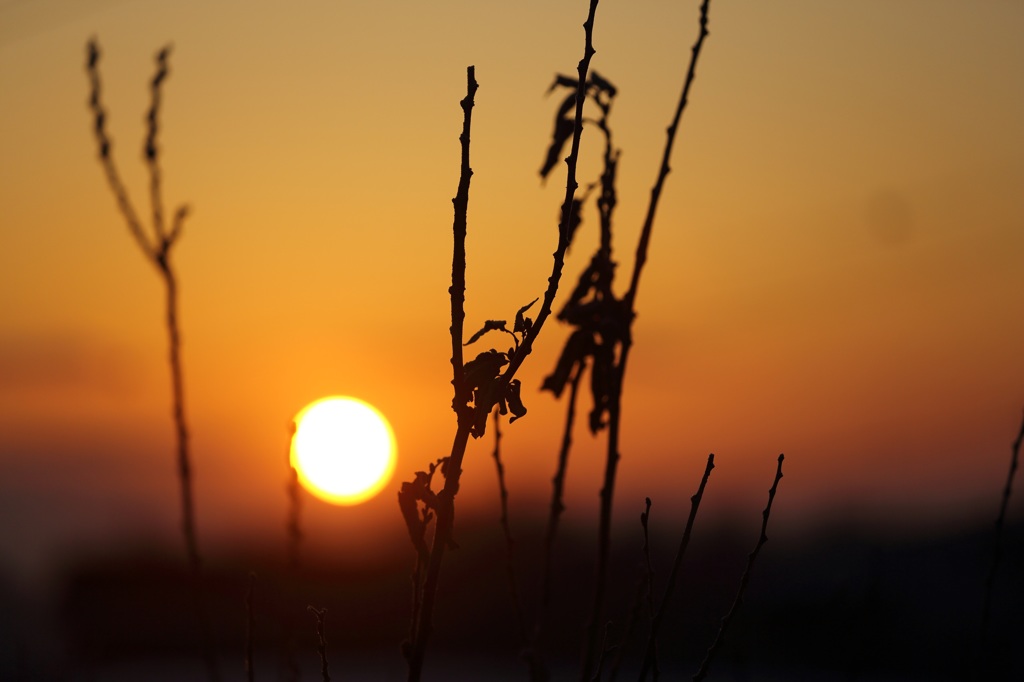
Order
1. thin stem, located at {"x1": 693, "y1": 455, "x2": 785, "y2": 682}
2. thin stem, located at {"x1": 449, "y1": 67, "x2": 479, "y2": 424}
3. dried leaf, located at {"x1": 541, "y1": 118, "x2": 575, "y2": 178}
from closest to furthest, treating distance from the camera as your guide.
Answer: thin stem, located at {"x1": 449, "y1": 67, "x2": 479, "y2": 424} → thin stem, located at {"x1": 693, "y1": 455, "x2": 785, "y2": 682} → dried leaf, located at {"x1": 541, "y1": 118, "x2": 575, "y2": 178}

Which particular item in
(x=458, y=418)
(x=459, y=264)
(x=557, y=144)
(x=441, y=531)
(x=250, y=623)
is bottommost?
(x=250, y=623)

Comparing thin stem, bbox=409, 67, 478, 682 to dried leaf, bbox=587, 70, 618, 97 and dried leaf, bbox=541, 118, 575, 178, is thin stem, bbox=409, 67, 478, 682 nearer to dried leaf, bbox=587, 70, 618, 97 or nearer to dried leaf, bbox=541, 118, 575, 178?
dried leaf, bbox=587, 70, 618, 97

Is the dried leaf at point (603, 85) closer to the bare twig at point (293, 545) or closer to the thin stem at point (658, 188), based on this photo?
the thin stem at point (658, 188)

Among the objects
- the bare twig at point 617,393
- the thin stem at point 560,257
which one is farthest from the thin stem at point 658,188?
the thin stem at point 560,257

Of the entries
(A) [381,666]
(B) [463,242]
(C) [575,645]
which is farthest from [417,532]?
(A) [381,666]

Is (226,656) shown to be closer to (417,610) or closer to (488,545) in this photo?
(488,545)

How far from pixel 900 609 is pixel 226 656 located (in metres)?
18.3

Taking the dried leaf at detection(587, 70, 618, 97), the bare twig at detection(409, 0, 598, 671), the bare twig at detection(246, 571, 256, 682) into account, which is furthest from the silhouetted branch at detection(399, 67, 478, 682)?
the dried leaf at detection(587, 70, 618, 97)

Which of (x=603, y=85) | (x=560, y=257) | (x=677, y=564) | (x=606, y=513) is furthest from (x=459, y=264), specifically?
(x=603, y=85)

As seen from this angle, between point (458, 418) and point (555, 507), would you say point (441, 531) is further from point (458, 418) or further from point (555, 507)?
point (555, 507)

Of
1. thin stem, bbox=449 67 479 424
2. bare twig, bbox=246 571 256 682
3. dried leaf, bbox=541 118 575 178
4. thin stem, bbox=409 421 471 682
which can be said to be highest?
dried leaf, bbox=541 118 575 178

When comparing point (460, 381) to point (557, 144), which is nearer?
point (460, 381)

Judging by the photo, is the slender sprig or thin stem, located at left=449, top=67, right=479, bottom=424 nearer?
thin stem, located at left=449, top=67, right=479, bottom=424

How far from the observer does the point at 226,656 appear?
2016 cm
